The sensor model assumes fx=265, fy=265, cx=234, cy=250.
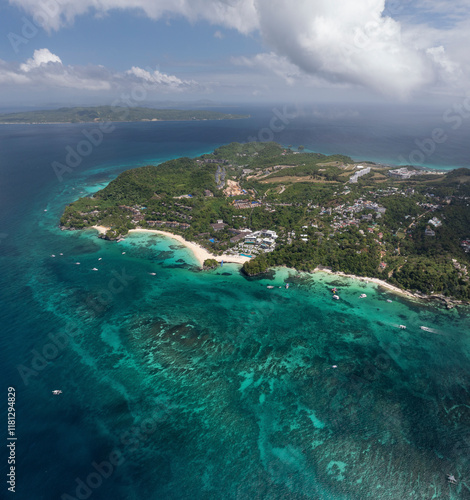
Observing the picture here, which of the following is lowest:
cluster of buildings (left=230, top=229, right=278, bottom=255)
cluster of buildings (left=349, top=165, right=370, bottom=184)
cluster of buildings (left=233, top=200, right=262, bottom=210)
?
cluster of buildings (left=230, top=229, right=278, bottom=255)

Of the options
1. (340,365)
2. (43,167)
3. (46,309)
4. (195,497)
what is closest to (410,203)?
(340,365)

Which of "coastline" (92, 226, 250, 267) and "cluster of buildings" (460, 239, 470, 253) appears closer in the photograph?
"cluster of buildings" (460, 239, 470, 253)

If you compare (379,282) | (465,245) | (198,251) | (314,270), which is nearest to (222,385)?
(314,270)

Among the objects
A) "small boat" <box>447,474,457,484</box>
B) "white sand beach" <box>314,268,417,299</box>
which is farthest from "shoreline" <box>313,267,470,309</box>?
"small boat" <box>447,474,457,484</box>

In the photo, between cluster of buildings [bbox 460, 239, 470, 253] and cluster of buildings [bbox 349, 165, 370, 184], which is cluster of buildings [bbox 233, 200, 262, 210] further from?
cluster of buildings [bbox 460, 239, 470, 253]

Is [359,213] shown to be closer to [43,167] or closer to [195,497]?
[195,497]

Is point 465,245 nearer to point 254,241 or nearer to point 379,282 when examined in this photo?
point 379,282

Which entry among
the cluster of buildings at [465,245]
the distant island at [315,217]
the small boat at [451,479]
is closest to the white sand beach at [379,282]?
the distant island at [315,217]

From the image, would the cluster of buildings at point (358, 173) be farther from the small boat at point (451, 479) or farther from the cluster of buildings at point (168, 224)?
the small boat at point (451, 479)
